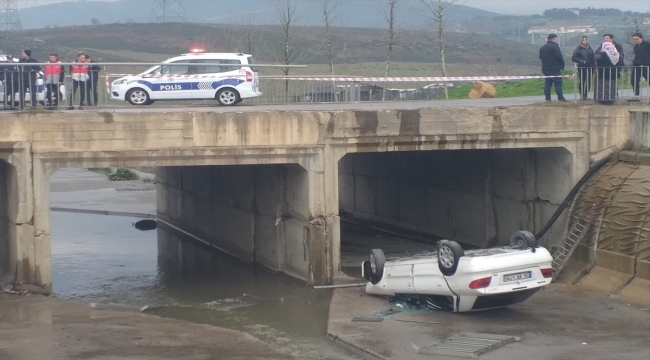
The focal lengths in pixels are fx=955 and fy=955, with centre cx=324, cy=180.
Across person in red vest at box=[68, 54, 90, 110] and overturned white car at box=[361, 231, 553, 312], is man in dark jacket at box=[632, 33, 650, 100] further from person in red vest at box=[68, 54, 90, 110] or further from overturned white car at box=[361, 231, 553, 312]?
person in red vest at box=[68, 54, 90, 110]

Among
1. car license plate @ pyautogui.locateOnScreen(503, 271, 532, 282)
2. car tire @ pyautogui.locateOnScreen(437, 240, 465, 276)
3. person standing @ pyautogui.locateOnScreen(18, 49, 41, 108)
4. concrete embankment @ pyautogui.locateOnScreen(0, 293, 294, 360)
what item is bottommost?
concrete embankment @ pyautogui.locateOnScreen(0, 293, 294, 360)

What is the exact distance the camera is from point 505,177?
21.3 m

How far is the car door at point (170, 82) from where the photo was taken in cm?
2292

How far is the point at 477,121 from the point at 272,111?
4.10m

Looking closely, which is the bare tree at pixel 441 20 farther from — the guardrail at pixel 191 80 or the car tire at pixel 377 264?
the car tire at pixel 377 264

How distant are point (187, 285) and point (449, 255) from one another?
7.28 metres

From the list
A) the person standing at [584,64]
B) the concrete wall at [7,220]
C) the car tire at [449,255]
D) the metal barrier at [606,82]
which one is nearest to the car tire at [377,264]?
the car tire at [449,255]

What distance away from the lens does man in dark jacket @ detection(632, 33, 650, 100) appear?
20531 mm

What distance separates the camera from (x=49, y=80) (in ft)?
62.7

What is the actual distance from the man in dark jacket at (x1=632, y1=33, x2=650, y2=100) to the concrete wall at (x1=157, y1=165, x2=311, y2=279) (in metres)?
7.69

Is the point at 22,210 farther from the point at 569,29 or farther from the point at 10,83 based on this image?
the point at 569,29

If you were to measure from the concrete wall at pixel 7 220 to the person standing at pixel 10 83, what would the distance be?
123cm

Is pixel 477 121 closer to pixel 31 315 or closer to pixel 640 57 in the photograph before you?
pixel 640 57

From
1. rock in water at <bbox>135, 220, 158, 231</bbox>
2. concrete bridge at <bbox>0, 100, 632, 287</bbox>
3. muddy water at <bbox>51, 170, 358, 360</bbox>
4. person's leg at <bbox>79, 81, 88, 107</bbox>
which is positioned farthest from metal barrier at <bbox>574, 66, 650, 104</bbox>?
rock in water at <bbox>135, 220, 158, 231</bbox>
